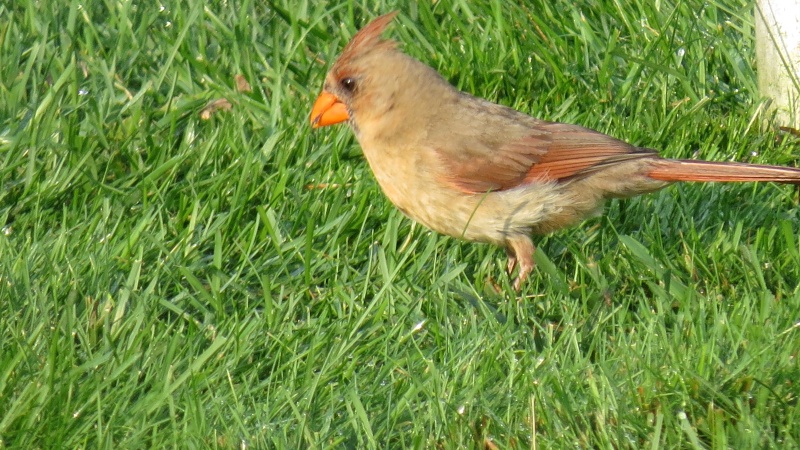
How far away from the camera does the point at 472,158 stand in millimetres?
4125

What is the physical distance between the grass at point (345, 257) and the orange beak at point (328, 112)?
0.17 m

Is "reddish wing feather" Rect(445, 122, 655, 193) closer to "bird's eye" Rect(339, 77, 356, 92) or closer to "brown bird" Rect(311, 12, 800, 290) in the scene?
"brown bird" Rect(311, 12, 800, 290)

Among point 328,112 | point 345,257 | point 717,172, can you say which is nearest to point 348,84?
point 328,112

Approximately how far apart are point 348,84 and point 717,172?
4.33 ft

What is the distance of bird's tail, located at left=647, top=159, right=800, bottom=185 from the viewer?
389cm

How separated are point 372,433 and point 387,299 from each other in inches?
28.8

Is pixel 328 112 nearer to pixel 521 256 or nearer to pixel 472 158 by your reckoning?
pixel 472 158

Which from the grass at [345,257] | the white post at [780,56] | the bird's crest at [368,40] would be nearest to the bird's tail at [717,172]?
the grass at [345,257]

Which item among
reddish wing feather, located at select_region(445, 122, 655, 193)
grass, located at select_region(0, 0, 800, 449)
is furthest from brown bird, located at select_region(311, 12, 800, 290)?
grass, located at select_region(0, 0, 800, 449)

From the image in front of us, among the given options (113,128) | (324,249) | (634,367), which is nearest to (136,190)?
(113,128)

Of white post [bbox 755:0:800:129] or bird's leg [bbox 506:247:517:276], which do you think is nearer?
bird's leg [bbox 506:247:517:276]

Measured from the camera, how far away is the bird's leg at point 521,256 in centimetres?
396

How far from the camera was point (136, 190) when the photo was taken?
→ 4055mm

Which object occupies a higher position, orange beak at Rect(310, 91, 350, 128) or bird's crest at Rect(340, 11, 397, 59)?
bird's crest at Rect(340, 11, 397, 59)
